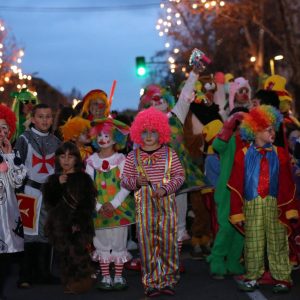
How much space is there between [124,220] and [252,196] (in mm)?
1349

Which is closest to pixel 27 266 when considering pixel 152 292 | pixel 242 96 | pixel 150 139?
pixel 152 292

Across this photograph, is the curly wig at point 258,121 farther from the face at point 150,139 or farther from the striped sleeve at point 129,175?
the striped sleeve at point 129,175

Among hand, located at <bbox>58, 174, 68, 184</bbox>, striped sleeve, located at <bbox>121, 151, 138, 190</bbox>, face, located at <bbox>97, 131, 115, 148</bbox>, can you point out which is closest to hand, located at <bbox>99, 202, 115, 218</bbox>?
striped sleeve, located at <bbox>121, 151, 138, 190</bbox>

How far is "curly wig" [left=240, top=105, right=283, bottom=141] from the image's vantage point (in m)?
6.73

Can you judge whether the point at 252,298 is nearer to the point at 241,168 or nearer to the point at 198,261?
the point at 241,168

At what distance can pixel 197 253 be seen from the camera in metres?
8.95

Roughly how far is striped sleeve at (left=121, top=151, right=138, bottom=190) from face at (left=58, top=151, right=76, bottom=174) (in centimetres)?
58

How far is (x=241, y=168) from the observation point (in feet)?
22.3

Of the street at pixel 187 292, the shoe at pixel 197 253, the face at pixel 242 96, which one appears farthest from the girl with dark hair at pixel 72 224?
the face at pixel 242 96

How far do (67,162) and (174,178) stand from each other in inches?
45.4

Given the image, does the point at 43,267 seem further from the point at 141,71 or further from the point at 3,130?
the point at 141,71

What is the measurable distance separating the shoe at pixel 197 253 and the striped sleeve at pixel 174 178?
237 centimetres

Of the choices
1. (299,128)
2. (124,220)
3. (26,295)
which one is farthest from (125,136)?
(299,128)

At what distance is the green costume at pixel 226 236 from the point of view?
7.30 meters
